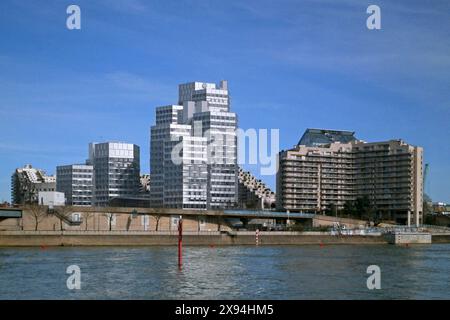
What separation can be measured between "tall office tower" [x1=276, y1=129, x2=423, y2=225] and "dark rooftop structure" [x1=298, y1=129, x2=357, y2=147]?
11.9 feet

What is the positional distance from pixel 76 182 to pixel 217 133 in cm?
3517

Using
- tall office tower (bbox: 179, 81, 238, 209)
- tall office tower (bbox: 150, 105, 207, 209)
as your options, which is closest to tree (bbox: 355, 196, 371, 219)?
tall office tower (bbox: 179, 81, 238, 209)

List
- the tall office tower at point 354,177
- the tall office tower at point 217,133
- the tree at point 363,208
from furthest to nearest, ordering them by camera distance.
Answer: the tall office tower at point 217,133 → the tall office tower at point 354,177 → the tree at point 363,208

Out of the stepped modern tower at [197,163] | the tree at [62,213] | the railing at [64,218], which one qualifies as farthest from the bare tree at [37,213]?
the stepped modern tower at [197,163]

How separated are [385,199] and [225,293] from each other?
13201cm

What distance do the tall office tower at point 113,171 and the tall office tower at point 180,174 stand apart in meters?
6.53

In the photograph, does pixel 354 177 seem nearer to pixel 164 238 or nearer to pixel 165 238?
pixel 165 238

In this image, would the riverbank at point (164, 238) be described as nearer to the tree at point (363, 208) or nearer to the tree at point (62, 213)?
the tree at point (62, 213)

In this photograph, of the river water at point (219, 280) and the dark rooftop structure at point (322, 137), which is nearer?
the river water at point (219, 280)

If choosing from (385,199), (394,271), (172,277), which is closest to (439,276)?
(394,271)

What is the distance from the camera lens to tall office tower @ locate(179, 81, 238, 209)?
158 metres

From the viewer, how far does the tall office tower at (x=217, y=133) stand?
158500 millimetres
